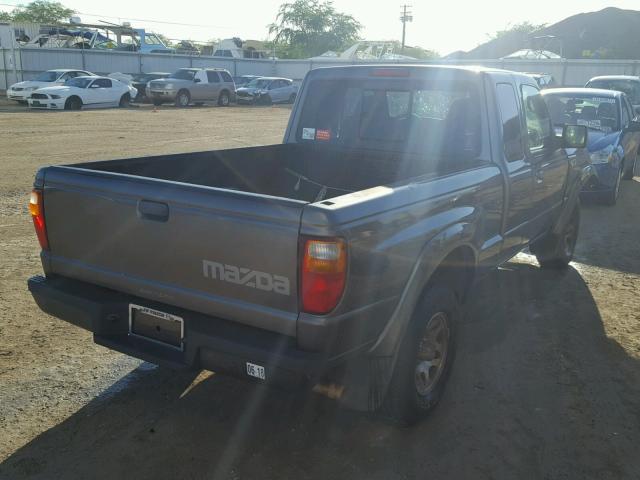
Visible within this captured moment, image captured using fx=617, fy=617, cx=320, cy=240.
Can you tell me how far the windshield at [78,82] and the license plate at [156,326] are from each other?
80.3 feet

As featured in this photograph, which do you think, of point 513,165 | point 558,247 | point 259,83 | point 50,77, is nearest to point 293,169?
point 513,165

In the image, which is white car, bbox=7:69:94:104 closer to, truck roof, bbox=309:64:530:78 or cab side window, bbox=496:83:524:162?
truck roof, bbox=309:64:530:78

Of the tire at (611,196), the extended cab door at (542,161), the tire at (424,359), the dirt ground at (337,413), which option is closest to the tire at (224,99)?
the tire at (611,196)

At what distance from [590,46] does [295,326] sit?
73939 millimetres

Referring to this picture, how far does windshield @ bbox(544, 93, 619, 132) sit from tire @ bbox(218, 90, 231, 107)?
78.3 ft

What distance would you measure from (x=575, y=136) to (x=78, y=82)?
942 inches

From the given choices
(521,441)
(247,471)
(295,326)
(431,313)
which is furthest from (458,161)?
(247,471)

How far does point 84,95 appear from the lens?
82.2ft

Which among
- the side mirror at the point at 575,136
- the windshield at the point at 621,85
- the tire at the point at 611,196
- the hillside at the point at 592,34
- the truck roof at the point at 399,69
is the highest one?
the hillside at the point at 592,34

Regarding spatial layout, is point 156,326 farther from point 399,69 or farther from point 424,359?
point 399,69

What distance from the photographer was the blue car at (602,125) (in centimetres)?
909

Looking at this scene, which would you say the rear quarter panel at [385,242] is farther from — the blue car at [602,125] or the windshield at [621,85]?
the windshield at [621,85]

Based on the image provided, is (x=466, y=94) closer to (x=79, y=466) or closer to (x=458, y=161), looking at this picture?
(x=458, y=161)

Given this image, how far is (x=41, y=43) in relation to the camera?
117 feet
